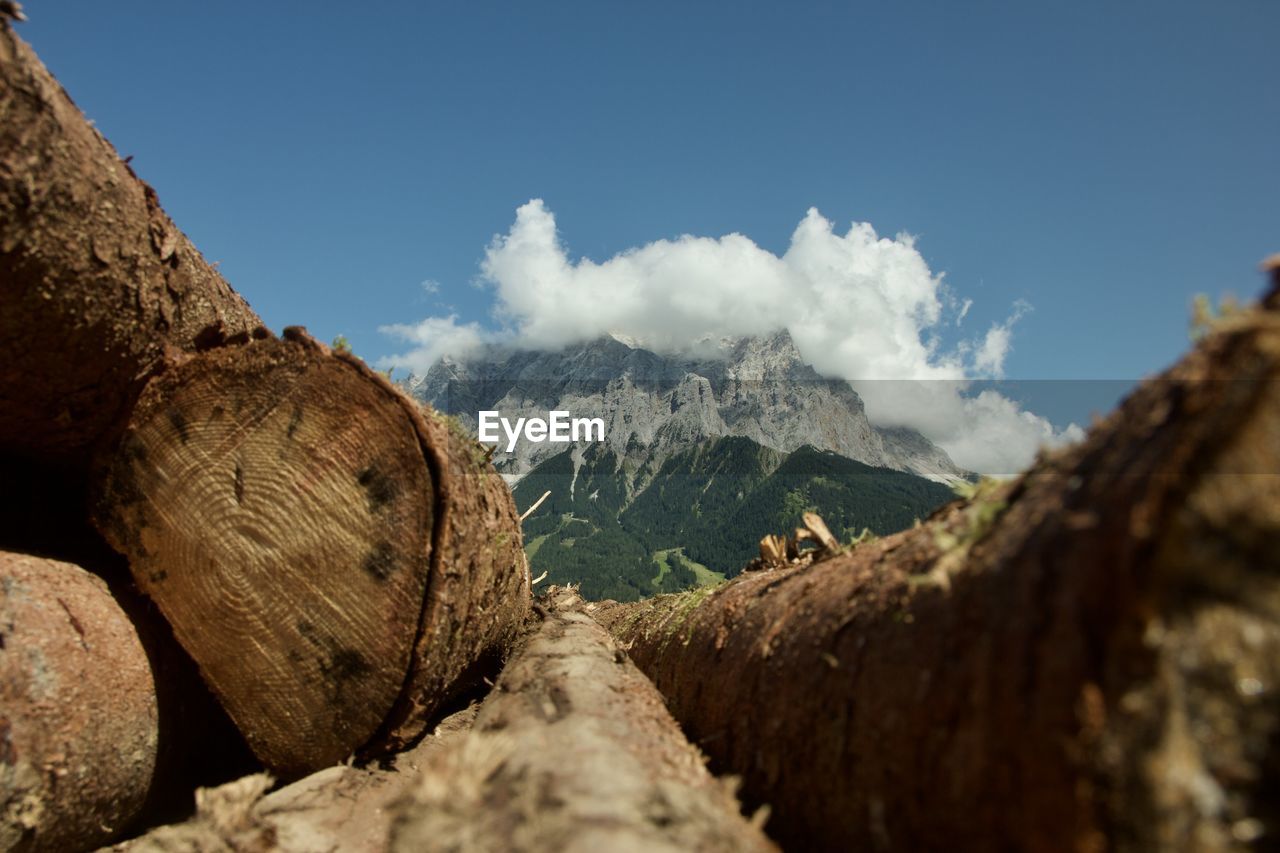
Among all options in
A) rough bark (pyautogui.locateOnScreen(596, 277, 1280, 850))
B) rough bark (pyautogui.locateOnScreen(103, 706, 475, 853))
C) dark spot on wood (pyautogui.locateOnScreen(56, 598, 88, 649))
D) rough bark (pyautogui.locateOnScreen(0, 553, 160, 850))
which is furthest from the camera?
dark spot on wood (pyautogui.locateOnScreen(56, 598, 88, 649))

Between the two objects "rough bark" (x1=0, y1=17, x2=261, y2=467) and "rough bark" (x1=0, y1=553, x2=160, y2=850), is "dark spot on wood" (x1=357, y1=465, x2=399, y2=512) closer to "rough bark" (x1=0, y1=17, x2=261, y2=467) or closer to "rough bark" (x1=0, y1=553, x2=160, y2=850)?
"rough bark" (x1=0, y1=17, x2=261, y2=467)

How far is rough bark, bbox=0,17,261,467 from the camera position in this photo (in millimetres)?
3504

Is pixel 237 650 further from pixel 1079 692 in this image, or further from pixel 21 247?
pixel 1079 692

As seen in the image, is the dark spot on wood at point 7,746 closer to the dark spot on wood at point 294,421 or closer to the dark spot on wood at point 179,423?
the dark spot on wood at point 179,423

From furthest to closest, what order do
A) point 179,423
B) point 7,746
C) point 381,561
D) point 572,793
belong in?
point 179,423 → point 381,561 → point 7,746 → point 572,793

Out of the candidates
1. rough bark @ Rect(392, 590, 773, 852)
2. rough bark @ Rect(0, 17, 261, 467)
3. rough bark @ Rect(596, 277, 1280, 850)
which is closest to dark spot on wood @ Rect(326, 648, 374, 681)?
rough bark @ Rect(392, 590, 773, 852)

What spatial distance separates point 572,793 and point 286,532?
2.66 meters

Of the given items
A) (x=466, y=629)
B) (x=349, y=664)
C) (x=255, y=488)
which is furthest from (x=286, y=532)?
(x=466, y=629)

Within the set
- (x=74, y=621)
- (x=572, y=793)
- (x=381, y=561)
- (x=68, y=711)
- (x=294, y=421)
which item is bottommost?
(x=68, y=711)

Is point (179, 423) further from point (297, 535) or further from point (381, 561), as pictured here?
point (381, 561)

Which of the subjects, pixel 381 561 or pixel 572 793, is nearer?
pixel 572 793

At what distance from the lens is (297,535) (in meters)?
4.27

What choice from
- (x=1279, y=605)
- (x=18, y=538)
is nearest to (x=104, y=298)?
(x=18, y=538)

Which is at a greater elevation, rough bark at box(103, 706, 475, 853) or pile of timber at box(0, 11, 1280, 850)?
pile of timber at box(0, 11, 1280, 850)
